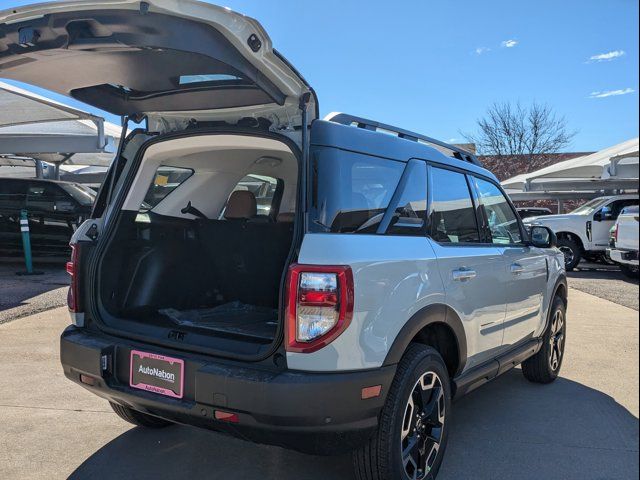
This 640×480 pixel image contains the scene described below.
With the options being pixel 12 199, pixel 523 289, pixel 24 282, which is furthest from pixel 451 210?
pixel 12 199

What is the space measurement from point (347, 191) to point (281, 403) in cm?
104

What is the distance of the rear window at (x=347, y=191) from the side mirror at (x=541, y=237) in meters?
2.04

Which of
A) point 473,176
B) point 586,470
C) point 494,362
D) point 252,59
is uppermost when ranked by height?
point 252,59

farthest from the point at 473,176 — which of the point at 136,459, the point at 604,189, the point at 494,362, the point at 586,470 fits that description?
the point at 604,189

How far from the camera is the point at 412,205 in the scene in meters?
3.02

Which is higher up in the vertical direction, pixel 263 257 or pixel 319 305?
pixel 263 257

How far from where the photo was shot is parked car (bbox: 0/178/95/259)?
1106cm

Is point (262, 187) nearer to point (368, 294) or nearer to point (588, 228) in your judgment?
point (368, 294)

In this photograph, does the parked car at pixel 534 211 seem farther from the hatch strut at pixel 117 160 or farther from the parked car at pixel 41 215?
the hatch strut at pixel 117 160

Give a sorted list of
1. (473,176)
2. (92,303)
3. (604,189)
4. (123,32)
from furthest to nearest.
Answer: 1. (604,189)
2. (473,176)
3. (92,303)
4. (123,32)

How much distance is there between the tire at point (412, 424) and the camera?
2.52 metres

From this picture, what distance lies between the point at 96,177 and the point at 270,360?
66.6ft

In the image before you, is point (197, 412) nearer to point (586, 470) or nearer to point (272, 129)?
point (272, 129)

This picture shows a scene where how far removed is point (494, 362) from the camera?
3.57 meters
